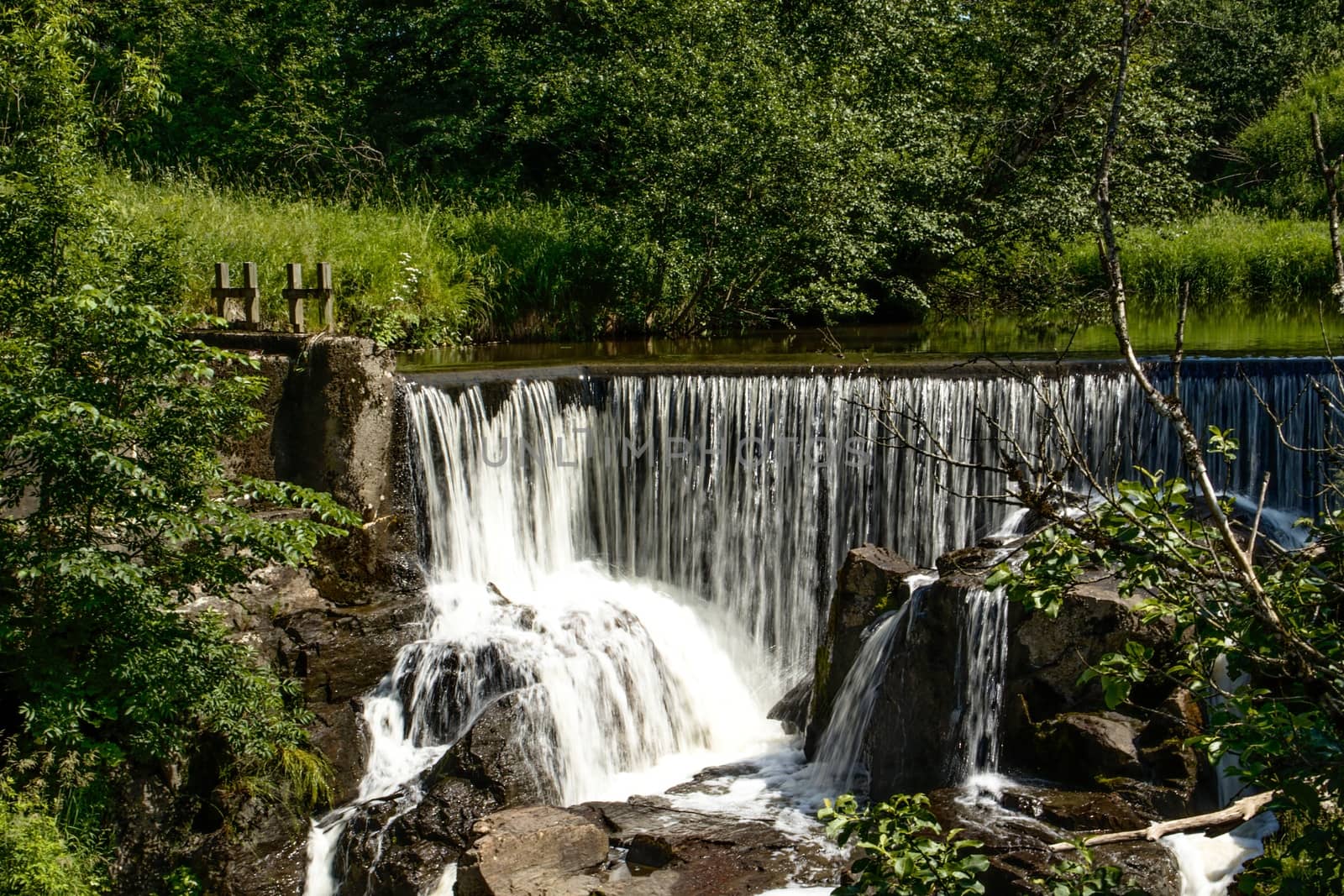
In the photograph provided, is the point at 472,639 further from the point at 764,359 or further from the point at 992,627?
the point at 764,359

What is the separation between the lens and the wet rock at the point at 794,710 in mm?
10141

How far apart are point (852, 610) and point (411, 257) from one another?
859 cm

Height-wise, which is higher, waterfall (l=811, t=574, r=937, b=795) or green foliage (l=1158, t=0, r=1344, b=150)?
green foliage (l=1158, t=0, r=1344, b=150)

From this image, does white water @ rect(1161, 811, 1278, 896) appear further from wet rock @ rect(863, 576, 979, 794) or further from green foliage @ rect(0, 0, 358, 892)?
green foliage @ rect(0, 0, 358, 892)

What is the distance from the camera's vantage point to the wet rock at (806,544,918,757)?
9320mm

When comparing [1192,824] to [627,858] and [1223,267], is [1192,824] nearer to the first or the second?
[627,858]

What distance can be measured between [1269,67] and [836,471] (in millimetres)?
26991

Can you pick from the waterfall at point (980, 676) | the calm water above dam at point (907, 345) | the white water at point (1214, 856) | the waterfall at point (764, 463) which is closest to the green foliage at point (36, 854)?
the waterfall at point (764, 463)

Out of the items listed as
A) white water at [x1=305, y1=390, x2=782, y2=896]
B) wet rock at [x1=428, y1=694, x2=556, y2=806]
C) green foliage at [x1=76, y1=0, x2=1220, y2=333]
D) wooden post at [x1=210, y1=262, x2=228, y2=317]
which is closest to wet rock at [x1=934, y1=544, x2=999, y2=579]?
white water at [x1=305, y1=390, x2=782, y2=896]

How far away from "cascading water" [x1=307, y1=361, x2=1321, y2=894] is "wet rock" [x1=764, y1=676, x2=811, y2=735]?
17cm

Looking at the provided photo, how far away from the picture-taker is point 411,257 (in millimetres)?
15641

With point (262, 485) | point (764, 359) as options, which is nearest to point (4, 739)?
point (262, 485)

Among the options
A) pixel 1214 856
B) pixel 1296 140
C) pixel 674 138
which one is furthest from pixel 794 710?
pixel 1296 140

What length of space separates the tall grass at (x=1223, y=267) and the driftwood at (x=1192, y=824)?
19.9 metres
